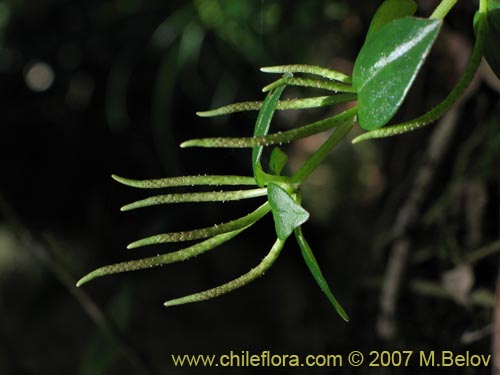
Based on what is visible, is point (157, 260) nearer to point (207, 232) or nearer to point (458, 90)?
point (207, 232)

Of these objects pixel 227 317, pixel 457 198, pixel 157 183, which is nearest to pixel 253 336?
pixel 227 317

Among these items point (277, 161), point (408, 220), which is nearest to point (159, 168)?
point (408, 220)

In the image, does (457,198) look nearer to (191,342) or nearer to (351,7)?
(351,7)

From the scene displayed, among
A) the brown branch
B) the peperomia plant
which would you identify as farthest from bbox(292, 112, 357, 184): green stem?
the brown branch

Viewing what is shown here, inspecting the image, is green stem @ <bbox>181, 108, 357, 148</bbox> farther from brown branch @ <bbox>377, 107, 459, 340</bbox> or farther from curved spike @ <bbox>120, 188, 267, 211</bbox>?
brown branch @ <bbox>377, 107, 459, 340</bbox>

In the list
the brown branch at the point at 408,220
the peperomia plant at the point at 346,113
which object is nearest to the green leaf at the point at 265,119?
the peperomia plant at the point at 346,113

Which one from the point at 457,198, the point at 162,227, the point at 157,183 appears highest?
the point at 162,227
